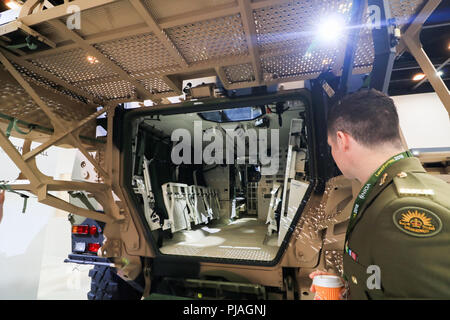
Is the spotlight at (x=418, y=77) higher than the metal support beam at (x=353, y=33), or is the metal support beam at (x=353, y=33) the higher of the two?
the spotlight at (x=418, y=77)

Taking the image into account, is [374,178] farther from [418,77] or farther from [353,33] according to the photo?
[418,77]

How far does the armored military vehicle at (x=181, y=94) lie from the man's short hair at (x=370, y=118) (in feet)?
0.93

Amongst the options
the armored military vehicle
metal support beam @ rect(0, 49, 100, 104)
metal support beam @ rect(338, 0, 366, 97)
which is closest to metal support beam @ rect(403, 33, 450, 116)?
the armored military vehicle

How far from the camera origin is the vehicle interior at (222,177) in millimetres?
3172

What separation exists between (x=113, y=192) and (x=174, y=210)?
5.35 feet

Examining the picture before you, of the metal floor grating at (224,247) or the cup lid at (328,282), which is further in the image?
the metal floor grating at (224,247)

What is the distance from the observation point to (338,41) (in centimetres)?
189

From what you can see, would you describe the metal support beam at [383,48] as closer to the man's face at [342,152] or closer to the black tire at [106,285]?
the man's face at [342,152]

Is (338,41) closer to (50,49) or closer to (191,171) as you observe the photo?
(50,49)

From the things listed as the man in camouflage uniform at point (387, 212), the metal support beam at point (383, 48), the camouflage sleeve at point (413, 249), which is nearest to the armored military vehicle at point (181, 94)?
the metal support beam at point (383, 48)

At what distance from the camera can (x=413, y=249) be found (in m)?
0.76

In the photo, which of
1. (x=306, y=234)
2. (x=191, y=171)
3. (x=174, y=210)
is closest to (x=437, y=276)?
(x=306, y=234)

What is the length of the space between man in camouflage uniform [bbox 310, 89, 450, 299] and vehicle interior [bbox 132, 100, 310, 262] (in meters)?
1.40

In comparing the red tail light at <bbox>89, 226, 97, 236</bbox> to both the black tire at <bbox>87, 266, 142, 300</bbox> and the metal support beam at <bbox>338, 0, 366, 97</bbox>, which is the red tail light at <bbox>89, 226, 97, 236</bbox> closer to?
the black tire at <bbox>87, 266, 142, 300</bbox>
